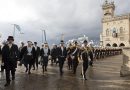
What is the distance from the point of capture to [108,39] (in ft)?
347

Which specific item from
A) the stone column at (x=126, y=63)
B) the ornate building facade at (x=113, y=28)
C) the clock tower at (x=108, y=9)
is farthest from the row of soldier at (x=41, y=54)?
the clock tower at (x=108, y=9)

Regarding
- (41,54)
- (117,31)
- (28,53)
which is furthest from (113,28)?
(28,53)

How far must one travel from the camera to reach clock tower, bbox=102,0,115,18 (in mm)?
108113

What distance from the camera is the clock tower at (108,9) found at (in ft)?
355

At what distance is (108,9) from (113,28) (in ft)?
26.4

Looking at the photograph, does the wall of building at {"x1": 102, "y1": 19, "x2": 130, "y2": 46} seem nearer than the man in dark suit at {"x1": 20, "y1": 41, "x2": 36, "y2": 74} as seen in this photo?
No

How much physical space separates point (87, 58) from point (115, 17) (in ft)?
316

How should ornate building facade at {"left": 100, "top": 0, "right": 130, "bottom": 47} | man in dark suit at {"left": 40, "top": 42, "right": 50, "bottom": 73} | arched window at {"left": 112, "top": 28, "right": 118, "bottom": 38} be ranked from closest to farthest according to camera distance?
man in dark suit at {"left": 40, "top": 42, "right": 50, "bottom": 73}, ornate building facade at {"left": 100, "top": 0, "right": 130, "bottom": 47}, arched window at {"left": 112, "top": 28, "right": 118, "bottom": 38}

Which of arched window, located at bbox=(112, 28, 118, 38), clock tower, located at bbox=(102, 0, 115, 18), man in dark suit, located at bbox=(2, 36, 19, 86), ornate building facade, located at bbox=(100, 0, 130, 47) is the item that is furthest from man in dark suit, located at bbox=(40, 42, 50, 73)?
clock tower, located at bbox=(102, 0, 115, 18)

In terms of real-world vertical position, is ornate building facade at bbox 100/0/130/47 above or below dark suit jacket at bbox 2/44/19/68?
above

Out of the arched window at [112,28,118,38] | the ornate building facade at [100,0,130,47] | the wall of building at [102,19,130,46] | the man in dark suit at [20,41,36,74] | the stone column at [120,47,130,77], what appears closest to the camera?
the stone column at [120,47,130,77]

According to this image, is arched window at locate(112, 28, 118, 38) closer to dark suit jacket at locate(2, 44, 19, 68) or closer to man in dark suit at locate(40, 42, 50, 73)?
man in dark suit at locate(40, 42, 50, 73)

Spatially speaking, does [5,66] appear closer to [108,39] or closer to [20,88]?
[20,88]

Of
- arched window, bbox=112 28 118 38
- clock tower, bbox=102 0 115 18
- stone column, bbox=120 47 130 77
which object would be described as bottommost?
stone column, bbox=120 47 130 77
